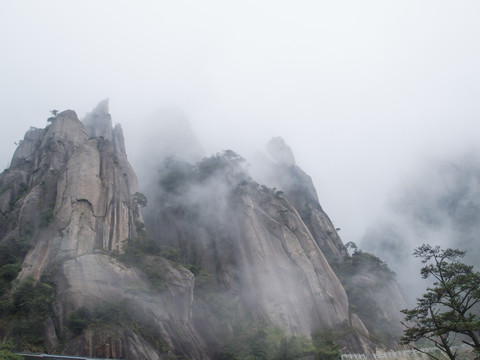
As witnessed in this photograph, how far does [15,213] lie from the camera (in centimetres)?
3472

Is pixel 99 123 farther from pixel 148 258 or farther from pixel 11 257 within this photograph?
pixel 148 258

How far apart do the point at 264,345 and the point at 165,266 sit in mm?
10813

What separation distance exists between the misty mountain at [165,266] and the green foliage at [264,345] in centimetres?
13

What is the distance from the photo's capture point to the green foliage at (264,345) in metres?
28.1

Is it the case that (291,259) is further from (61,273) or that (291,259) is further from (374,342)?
(61,273)

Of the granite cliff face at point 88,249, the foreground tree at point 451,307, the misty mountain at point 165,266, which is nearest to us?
the foreground tree at point 451,307

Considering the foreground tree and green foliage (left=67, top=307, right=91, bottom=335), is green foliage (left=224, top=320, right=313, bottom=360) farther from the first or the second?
the foreground tree

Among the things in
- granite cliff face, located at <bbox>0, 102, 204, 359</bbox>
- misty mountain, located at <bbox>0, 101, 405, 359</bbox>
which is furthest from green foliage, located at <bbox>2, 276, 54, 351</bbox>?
granite cliff face, located at <bbox>0, 102, 204, 359</bbox>

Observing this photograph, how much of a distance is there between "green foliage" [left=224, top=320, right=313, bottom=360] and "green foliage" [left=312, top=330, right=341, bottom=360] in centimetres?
86

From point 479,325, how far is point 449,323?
140 centimetres

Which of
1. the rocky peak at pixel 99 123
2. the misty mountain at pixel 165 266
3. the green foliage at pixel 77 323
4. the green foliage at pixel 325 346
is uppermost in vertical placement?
the rocky peak at pixel 99 123

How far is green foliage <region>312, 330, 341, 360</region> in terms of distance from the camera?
28.0m

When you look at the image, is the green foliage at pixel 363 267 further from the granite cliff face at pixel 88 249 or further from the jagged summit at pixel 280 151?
the jagged summit at pixel 280 151

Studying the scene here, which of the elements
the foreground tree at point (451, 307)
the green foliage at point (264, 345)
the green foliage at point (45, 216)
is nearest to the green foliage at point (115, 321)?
the green foliage at point (264, 345)
